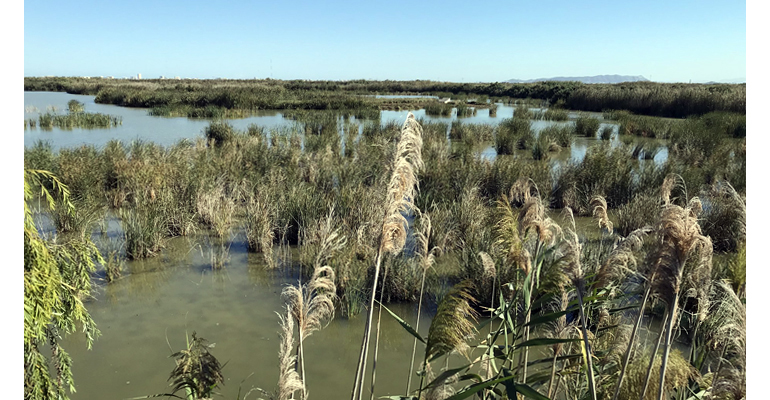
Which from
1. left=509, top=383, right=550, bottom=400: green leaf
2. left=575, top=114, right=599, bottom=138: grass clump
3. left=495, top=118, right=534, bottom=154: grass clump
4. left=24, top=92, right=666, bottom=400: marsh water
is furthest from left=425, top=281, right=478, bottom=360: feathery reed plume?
left=575, top=114, right=599, bottom=138: grass clump

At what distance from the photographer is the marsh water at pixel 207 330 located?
4082 millimetres

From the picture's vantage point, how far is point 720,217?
22.8ft

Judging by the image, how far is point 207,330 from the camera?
4.88m

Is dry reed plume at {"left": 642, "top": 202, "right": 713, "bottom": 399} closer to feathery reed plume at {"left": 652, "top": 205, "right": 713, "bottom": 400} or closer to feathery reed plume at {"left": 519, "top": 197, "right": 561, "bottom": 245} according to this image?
feathery reed plume at {"left": 652, "top": 205, "right": 713, "bottom": 400}

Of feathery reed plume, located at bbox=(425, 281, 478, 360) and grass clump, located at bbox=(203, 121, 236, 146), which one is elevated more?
grass clump, located at bbox=(203, 121, 236, 146)

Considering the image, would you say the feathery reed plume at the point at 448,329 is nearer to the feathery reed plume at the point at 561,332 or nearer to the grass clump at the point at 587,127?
the feathery reed plume at the point at 561,332

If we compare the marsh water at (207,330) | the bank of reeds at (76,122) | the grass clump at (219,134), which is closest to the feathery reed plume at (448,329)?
the marsh water at (207,330)

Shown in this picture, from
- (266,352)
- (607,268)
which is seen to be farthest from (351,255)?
(607,268)

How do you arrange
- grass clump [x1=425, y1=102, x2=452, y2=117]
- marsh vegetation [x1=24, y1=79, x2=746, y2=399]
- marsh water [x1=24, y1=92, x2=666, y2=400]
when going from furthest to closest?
grass clump [x1=425, y1=102, x2=452, y2=117] < marsh water [x1=24, y1=92, x2=666, y2=400] < marsh vegetation [x1=24, y1=79, x2=746, y2=399]

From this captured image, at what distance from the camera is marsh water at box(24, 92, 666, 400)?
4.08 m

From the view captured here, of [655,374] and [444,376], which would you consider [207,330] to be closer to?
[444,376]

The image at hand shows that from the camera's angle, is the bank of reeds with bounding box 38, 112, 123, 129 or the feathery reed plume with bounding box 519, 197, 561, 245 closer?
the feathery reed plume with bounding box 519, 197, 561, 245

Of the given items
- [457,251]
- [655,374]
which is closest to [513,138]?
[457,251]
